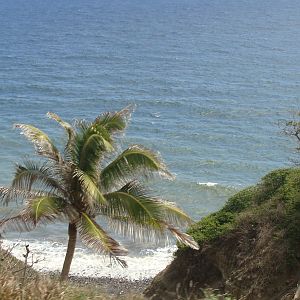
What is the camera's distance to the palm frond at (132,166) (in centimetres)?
1656

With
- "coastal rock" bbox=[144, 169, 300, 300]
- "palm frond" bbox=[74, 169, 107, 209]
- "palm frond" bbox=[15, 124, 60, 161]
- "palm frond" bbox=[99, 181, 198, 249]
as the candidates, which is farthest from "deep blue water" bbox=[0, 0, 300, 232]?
"palm frond" bbox=[74, 169, 107, 209]

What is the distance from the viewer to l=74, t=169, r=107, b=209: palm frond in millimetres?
16020

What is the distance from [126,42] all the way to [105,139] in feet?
230

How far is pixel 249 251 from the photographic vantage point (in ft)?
63.4

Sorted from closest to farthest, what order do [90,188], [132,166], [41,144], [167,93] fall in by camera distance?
[90,188] → [132,166] → [41,144] → [167,93]

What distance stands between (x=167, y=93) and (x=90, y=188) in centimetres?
4295

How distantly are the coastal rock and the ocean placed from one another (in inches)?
238

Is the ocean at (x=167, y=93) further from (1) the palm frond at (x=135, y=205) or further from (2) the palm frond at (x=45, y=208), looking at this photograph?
(1) the palm frond at (x=135, y=205)

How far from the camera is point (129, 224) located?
16.8 meters

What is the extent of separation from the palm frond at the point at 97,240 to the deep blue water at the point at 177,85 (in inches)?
745

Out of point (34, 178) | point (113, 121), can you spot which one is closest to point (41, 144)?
point (34, 178)

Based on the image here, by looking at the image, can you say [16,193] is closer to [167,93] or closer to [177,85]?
[167,93]

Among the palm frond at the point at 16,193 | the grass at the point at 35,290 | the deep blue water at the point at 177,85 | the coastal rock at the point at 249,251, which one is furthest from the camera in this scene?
the deep blue water at the point at 177,85

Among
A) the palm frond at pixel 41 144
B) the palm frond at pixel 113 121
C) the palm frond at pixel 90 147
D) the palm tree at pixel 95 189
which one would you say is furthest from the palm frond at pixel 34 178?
the palm frond at pixel 113 121
